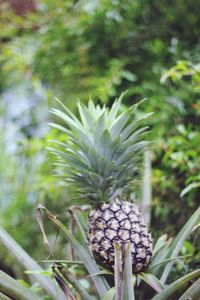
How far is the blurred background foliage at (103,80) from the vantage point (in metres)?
1.54

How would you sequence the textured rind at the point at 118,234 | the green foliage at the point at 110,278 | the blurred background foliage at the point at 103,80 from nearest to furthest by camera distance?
the green foliage at the point at 110,278
the textured rind at the point at 118,234
the blurred background foliage at the point at 103,80

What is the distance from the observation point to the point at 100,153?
0.93m

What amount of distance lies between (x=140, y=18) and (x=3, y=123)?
112 centimetres

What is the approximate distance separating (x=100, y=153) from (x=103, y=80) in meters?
0.84

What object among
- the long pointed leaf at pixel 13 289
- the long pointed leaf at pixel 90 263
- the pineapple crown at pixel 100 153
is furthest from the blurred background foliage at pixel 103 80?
the long pointed leaf at pixel 13 289

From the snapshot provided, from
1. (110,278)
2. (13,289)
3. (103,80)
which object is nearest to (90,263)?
(110,278)

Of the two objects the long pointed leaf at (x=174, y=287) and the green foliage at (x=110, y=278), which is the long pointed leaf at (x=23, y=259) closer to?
the green foliage at (x=110, y=278)

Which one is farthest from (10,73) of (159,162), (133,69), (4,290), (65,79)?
Result: (4,290)

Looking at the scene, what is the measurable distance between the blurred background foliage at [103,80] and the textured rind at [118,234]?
0.41m

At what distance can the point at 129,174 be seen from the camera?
97cm

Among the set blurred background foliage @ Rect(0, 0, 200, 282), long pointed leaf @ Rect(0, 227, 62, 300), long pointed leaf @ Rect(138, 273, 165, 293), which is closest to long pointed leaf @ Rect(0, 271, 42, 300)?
long pointed leaf @ Rect(0, 227, 62, 300)

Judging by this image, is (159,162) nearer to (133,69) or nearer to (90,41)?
(133,69)

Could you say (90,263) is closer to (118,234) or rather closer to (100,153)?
(118,234)

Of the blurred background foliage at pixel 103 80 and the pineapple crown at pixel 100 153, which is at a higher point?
the blurred background foliage at pixel 103 80
